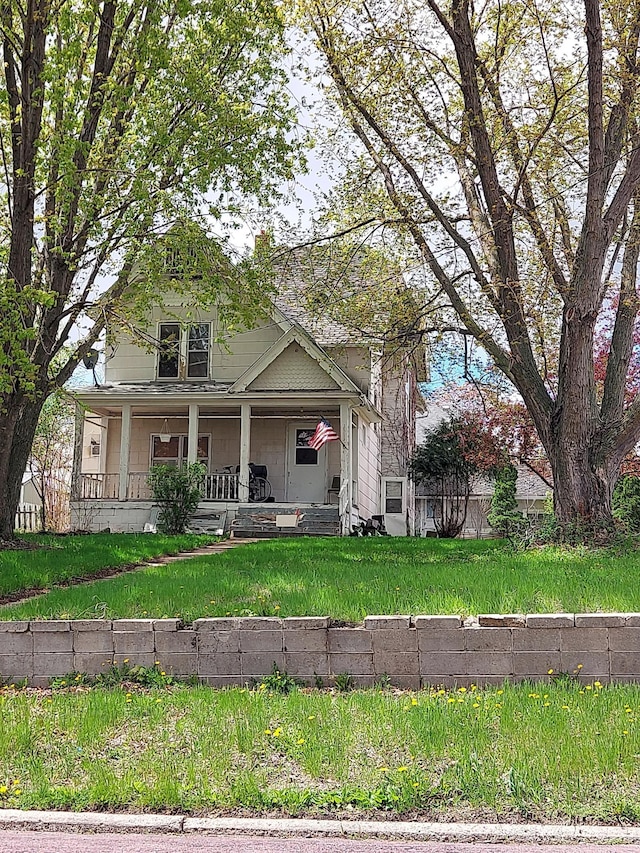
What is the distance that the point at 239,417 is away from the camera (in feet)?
80.8

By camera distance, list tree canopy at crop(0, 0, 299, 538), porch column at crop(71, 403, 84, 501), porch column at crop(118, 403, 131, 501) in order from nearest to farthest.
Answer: tree canopy at crop(0, 0, 299, 538) → porch column at crop(118, 403, 131, 501) → porch column at crop(71, 403, 84, 501)

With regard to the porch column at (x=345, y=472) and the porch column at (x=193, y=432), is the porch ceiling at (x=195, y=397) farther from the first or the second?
the porch column at (x=345, y=472)

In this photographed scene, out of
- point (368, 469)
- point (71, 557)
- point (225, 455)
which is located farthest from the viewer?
point (368, 469)

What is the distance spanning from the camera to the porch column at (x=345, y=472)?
71.8ft

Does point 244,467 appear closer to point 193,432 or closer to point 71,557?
point 193,432

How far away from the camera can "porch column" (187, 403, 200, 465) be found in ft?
76.4

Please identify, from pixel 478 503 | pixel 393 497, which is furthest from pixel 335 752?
pixel 478 503

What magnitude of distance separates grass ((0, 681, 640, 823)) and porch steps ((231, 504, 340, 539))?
1562 centimetres

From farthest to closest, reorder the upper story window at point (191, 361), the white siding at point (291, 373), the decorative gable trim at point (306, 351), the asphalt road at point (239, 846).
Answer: the upper story window at point (191, 361), the white siding at point (291, 373), the decorative gable trim at point (306, 351), the asphalt road at point (239, 846)

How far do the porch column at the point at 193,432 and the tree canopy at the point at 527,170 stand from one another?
→ 927 cm

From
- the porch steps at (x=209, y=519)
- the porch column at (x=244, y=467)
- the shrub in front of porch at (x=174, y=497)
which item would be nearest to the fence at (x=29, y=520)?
the porch steps at (x=209, y=519)

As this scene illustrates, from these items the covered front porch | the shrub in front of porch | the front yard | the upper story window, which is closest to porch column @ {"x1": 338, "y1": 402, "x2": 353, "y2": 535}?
the covered front porch

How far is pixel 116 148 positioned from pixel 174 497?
902 centimetres

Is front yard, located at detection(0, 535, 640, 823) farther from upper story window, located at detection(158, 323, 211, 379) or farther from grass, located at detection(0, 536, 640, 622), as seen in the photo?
upper story window, located at detection(158, 323, 211, 379)
